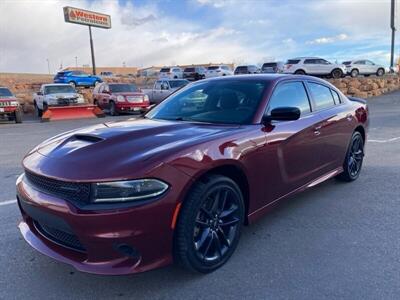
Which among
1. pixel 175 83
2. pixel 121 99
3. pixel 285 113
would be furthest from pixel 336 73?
pixel 285 113

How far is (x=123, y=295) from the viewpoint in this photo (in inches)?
114

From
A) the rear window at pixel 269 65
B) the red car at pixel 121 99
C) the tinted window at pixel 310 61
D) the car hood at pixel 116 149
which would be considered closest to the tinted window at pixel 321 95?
the car hood at pixel 116 149

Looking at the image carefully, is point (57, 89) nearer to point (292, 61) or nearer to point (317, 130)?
point (317, 130)

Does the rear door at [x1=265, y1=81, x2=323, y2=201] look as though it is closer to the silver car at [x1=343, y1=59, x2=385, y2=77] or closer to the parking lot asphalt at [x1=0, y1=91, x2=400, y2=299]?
the parking lot asphalt at [x1=0, y1=91, x2=400, y2=299]

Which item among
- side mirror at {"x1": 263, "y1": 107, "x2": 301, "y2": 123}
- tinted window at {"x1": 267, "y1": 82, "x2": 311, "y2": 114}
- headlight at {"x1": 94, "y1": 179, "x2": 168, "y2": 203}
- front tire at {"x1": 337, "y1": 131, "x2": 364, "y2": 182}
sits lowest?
front tire at {"x1": 337, "y1": 131, "x2": 364, "y2": 182}

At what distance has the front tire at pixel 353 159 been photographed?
5.46m

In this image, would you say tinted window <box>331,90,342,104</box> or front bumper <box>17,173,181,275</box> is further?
tinted window <box>331,90,342,104</box>

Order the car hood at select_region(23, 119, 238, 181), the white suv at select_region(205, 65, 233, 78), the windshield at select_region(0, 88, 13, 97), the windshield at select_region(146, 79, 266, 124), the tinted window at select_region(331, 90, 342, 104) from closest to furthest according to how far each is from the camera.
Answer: the car hood at select_region(23, 119, 238, 181)
the windshield at select_region(146, 79, 266, 124)
the tinted window at select_region(331, 90, 342, 104)
the windshield at select_region(0, 88, 13, 97)
the white suv at select_region(205, 65, 233, 78)

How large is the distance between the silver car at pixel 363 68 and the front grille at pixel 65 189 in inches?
1323

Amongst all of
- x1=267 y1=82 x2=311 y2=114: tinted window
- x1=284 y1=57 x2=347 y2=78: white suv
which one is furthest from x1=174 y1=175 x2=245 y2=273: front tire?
x1=284 y1=57 x2=347 y2=78: white suv

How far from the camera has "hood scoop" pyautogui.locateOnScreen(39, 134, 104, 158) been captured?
311 centimetres

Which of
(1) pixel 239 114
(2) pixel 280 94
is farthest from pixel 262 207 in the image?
(2) pixel 280 94

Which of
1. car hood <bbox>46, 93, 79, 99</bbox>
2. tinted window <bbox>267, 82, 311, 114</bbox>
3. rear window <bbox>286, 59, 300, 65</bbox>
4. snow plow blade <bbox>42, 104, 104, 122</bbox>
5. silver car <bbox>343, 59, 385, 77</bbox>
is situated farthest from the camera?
silver car <bbox>343, 59, 385, 77</bbox>

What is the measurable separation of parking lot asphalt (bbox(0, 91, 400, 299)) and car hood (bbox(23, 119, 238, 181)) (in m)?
A: 0.92
